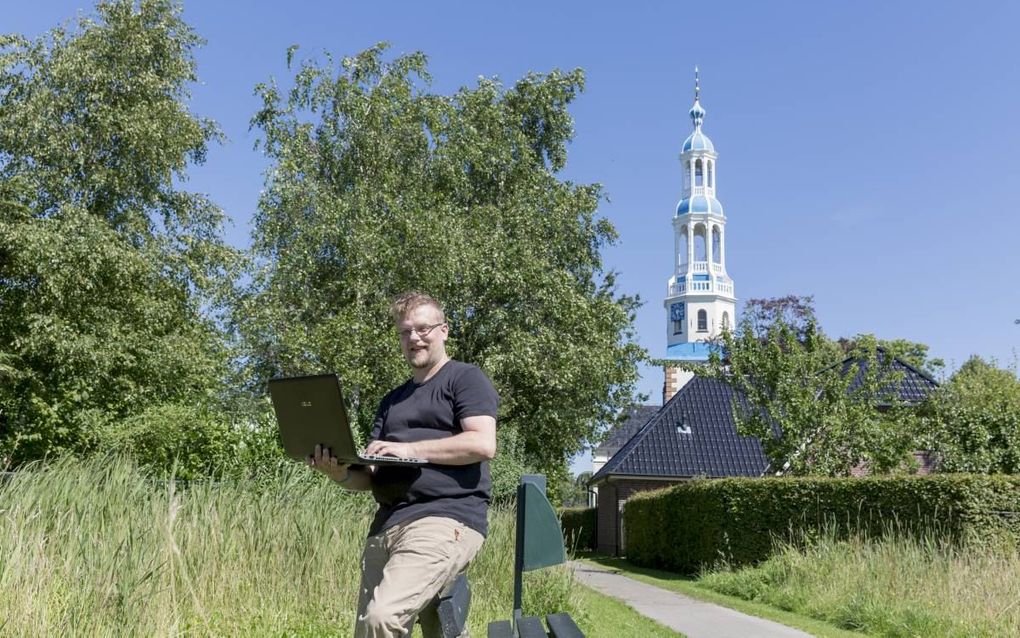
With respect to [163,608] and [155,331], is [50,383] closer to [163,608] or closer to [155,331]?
[155,331]

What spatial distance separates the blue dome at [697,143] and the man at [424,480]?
110m

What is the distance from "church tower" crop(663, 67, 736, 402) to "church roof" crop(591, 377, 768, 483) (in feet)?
251

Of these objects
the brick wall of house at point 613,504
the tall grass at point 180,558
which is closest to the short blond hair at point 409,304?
the tall grass at point 180,558

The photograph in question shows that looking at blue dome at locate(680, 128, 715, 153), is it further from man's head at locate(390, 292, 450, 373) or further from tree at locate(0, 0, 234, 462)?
man's head at locate(390, 292, 450, 373)

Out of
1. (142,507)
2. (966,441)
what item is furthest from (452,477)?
(966,441)

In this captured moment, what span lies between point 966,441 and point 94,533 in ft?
64.1

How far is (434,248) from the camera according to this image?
23703mm

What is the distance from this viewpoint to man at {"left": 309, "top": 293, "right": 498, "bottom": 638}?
3.63 meters

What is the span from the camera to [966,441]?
70.5ft

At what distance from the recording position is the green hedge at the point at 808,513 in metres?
13.7

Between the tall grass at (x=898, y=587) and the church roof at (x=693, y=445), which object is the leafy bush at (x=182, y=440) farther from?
the church roof at (x=693, y=445)

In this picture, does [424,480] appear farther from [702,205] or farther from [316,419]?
[702,205]

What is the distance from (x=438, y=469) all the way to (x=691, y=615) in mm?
8810

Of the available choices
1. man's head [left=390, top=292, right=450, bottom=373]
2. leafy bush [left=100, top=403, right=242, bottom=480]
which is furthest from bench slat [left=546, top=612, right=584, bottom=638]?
leafy bush [left=100, top=403, right=242, bottom=480]
